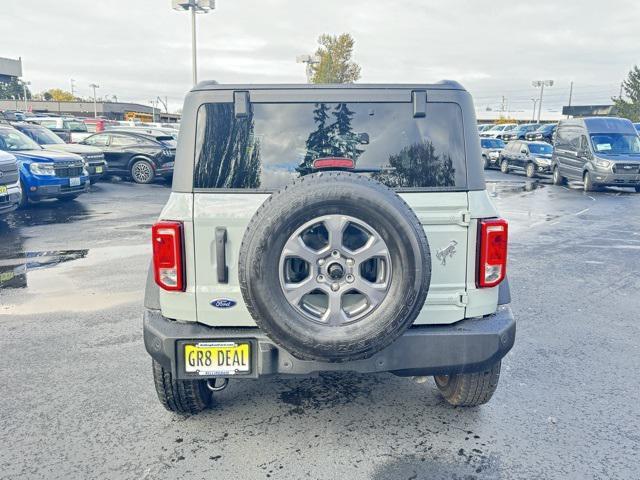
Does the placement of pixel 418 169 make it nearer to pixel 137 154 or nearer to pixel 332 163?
pixel 332 163

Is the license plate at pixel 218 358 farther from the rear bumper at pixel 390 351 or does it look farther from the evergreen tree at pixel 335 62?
the evergreen tree at pixel 335 62

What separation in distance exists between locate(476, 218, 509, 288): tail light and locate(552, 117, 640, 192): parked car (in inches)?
598

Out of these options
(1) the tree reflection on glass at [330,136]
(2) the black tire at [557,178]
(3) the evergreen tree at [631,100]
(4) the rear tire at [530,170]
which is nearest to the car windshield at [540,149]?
(4) the rear tire at [530,170]

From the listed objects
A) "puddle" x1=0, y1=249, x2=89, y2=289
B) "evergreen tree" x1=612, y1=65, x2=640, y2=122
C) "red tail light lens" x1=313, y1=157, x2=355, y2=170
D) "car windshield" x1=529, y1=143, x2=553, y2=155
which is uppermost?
"evergreen tree" x1=612, y1=65, x2=640, y2=122

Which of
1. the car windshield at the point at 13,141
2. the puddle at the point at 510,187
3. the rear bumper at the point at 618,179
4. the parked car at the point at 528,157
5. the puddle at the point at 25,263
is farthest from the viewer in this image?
the parked car at the point at 528,157

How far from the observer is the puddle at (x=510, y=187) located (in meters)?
16.5

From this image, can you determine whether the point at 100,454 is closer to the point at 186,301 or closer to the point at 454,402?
the point at 186,301

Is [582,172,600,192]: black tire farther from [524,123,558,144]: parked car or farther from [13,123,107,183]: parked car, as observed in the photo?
[524,123,558,144]: parked car

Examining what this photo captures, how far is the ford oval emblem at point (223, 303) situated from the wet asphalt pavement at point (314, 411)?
0.83 m

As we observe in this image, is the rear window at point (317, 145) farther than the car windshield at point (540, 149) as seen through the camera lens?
No

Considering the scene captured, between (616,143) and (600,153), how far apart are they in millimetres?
704

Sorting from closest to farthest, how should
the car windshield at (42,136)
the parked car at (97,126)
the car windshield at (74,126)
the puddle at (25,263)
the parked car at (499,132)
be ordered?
the puddle at (25,263), the car windshield at (42,136), the car windshield at (74,126), the parked car at (97,126), the parked car at (499,132)

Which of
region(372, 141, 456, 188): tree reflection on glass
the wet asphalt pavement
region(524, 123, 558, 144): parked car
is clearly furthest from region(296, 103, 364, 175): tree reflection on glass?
region(524, 123, 558, 144): parked car

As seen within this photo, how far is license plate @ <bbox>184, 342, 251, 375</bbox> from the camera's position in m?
2.96
